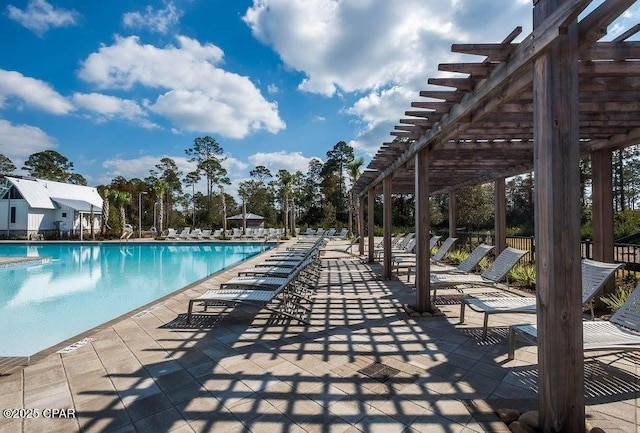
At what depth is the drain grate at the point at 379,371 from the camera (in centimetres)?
284

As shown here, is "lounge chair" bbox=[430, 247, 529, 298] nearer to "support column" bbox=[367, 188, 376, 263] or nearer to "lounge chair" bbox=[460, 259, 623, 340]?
"lounge chair" bbox=[460, 259, 623, 340]

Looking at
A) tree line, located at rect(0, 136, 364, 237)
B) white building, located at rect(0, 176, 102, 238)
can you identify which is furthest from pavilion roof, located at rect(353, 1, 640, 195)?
tree line, located at rect(0, 136, 364, 237)

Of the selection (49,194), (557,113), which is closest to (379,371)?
(557,113)

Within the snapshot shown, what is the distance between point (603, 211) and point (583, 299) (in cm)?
227

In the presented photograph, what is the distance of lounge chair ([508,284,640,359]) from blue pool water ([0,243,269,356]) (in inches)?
245

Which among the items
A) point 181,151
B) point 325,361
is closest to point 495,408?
point 325,361

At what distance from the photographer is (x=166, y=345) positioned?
3598mm

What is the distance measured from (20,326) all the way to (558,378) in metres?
7.85

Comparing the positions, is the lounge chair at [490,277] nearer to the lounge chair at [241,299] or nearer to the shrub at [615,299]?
the shrub at [615,299]

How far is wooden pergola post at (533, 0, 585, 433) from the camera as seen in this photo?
1.95 meters

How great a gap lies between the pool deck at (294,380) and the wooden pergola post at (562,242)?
16.2 inches

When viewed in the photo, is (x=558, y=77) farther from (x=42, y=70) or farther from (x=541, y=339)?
(x=42, y=70)

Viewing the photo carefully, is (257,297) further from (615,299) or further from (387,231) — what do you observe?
(615,299)

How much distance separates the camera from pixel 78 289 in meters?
8.73
